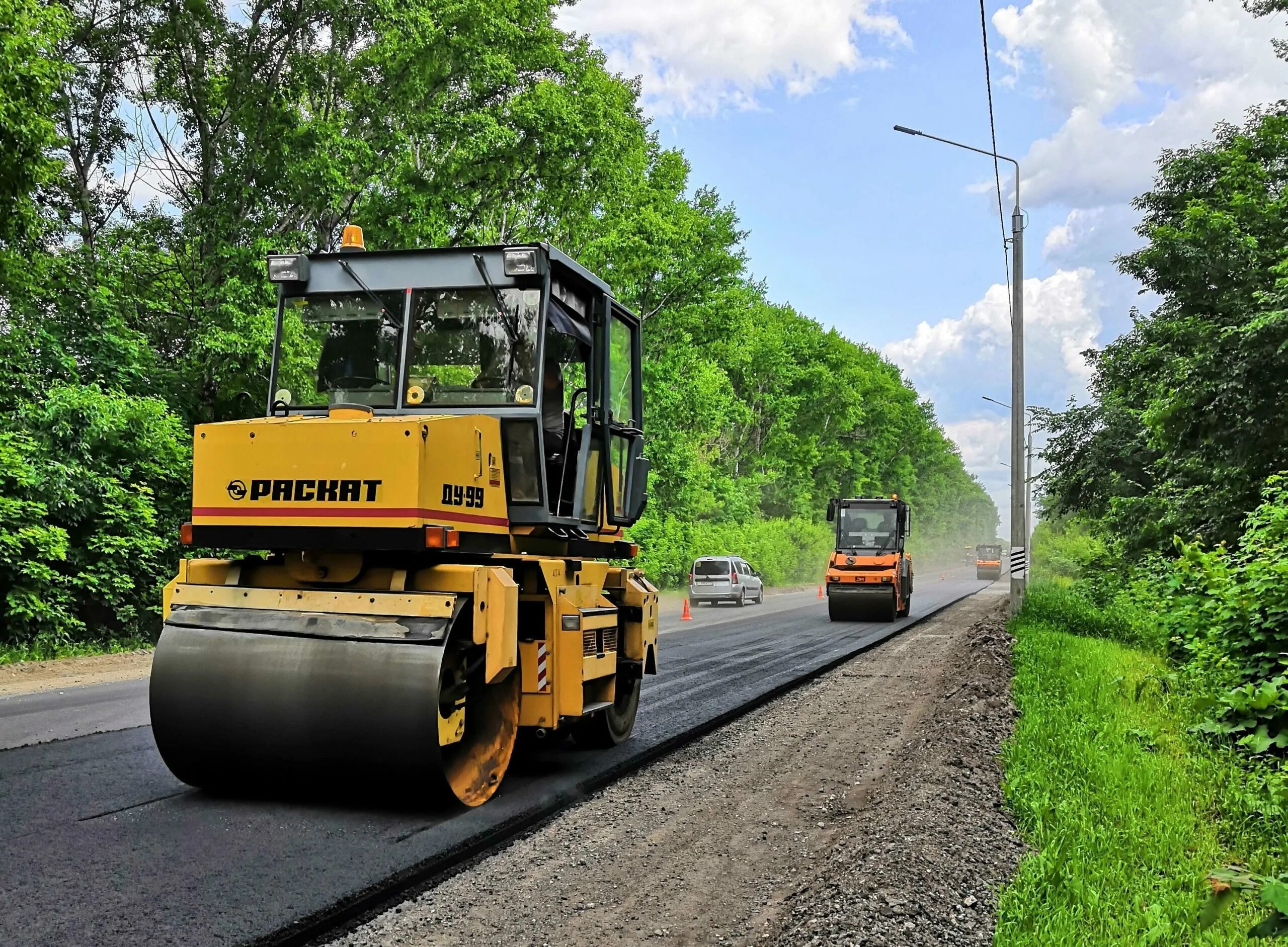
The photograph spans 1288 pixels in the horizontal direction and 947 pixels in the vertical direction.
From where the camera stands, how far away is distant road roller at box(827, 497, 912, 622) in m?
24.2

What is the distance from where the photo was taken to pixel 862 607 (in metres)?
24.4

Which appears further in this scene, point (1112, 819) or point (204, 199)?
point (204, 199)

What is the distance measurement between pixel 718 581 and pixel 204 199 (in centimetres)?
1980

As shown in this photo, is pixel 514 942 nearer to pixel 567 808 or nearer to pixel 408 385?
pixel 567 808

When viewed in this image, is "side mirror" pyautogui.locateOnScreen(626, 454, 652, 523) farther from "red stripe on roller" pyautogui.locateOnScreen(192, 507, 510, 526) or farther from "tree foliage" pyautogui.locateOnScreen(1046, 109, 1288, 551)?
"tree foliage" pyautogui.locateOnScreen(1046, 109, 1288, 551)

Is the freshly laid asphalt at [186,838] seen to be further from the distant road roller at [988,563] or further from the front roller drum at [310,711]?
the distant road roller at [988,563]

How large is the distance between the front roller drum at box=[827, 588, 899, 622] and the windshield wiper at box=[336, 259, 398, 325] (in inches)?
732

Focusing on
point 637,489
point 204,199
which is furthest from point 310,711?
point 204,199

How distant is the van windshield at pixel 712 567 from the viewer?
3328 centimetres

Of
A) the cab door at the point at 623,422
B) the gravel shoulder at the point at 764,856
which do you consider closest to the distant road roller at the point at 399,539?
the cab door at the point at 623,422

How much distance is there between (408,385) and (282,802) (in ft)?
8.90

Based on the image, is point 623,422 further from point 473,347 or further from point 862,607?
point 862,607

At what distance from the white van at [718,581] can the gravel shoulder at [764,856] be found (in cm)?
2393

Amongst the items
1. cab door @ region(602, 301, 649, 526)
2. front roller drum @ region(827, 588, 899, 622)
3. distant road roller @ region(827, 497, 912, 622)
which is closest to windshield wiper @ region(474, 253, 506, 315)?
cab door @ region(602, 301, 649, 526)
